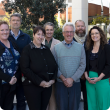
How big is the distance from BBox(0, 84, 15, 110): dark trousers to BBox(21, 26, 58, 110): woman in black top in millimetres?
288

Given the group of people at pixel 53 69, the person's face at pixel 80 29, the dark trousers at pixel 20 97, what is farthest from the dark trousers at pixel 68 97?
the person's face at pixel 80 29

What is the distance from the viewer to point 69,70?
10.2 feet

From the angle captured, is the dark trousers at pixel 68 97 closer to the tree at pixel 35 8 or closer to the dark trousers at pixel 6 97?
the dark trousers at pixel 6 97

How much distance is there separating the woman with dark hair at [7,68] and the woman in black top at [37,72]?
21 centimetres

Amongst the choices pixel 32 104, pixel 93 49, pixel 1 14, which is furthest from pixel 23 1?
pixel 1 14

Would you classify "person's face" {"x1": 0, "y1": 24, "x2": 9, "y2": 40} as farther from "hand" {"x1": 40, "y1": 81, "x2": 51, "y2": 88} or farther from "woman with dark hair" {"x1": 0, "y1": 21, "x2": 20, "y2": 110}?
"hand" {"x1": 40, "y1": 81, "x2": 51, "y2": 88}

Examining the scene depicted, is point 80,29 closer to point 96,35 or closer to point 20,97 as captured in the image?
point 96,35

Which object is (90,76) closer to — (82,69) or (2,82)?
(82,69)

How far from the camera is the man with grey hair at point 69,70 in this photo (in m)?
3.11

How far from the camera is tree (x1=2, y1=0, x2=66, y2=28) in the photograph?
8.05 metres

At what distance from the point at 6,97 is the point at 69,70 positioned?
1.30 metres

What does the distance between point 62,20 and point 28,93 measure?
2577 centimetres

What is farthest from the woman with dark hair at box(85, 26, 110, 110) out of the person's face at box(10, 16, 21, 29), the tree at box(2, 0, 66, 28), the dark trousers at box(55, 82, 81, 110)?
the tree at box(2, 0, 66, 28)

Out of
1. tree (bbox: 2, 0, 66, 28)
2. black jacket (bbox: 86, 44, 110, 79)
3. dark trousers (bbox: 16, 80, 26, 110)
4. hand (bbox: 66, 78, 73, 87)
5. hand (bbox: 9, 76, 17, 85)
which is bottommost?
dark trousers (bbox: 16, 80, 26, 110)
